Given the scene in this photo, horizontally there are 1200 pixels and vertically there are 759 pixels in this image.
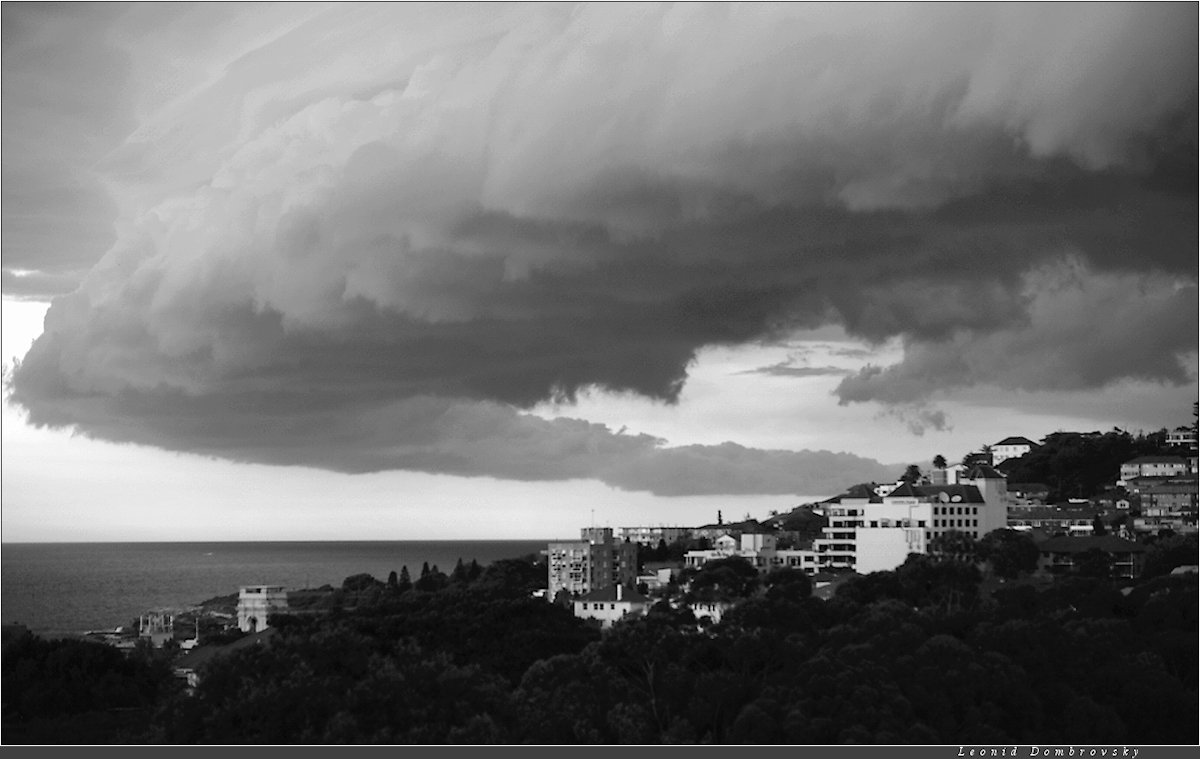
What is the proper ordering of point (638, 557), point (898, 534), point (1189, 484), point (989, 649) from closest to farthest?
point (989, 649), point (898, 534), point (1189, 484), point (638, 557)

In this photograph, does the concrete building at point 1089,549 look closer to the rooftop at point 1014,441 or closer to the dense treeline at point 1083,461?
the dense treeline at point 1083,461

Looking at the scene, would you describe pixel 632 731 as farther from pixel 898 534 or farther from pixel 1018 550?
pixel 898 534

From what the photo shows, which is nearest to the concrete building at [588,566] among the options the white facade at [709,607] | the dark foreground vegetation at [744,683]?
the white facade at [709,607]

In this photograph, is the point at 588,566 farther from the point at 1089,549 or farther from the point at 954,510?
the point at 1089,549

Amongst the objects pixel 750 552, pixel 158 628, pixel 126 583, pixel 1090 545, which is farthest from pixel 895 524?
pixel 126 583

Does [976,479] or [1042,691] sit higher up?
[976,479]
